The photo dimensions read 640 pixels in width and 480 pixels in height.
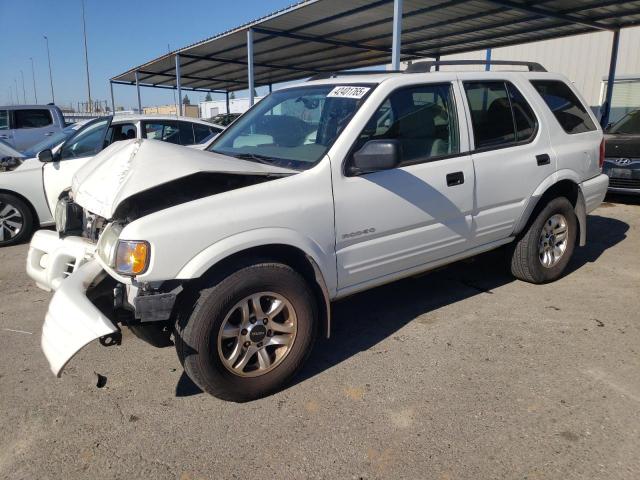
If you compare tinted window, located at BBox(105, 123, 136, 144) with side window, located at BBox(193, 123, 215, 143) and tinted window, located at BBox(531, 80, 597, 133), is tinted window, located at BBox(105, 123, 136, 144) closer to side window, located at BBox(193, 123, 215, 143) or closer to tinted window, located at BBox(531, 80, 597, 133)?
side window, located at BBox(193, 123, 215, 143)

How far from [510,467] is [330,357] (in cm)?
134

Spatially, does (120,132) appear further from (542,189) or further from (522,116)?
(542,189)

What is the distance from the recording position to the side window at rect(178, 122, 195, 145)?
7.36 m

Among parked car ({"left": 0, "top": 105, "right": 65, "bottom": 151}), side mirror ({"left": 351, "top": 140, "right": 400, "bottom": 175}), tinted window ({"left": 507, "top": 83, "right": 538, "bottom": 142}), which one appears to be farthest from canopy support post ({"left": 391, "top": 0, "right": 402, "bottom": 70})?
parked car ({"left": 0, "top": 105, "right": 65, "bottom": 151})

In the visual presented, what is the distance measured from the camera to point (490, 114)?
12.8 feet

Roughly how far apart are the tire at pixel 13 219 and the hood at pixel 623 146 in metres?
8.73

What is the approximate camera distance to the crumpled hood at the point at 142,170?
2.69 metres

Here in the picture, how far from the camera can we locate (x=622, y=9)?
32.9ft

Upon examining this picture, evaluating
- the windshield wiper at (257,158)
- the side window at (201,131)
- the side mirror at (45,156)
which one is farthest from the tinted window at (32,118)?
the windshield wiper at (257,158)

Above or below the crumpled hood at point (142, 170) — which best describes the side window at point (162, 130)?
above

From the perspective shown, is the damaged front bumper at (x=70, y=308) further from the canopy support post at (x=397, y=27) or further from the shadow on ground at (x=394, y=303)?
the canopy support post at (x=397, y=27)

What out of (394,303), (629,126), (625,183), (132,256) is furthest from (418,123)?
(629,126)

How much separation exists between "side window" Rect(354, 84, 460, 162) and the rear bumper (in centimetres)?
183

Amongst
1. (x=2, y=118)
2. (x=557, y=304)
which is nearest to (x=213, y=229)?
(x=557, y=304)
